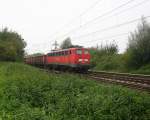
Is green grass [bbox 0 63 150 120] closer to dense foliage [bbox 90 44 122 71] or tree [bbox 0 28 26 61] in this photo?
dense foliage [bbox 90 44 122 71]

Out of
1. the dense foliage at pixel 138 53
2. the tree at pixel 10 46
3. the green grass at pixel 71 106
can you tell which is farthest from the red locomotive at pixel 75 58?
the tree at pixel 10 46

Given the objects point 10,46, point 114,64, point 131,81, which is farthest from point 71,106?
point 10,46

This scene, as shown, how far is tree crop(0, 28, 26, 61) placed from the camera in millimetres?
58253

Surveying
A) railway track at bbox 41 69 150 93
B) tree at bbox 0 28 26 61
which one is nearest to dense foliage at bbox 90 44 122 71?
railway track at bbox 41 69 150 93

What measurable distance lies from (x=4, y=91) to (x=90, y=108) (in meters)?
6.53

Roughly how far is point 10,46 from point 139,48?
96.2ft

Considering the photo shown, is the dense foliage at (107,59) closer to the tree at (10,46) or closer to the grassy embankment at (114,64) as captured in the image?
the grassy embankment at (114,64)

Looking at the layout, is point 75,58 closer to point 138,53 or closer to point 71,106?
point 138,53

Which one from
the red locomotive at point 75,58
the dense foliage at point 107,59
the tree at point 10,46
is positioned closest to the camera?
the red locomotive at point 75,58

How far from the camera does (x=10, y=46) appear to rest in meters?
58.3

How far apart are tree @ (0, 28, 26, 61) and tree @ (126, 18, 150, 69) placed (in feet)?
90.1

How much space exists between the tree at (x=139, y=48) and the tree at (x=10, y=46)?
27.5m

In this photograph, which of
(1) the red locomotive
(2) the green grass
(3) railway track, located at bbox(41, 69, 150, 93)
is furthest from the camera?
(1) the red locomotive

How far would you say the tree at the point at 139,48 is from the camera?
37562 mm
